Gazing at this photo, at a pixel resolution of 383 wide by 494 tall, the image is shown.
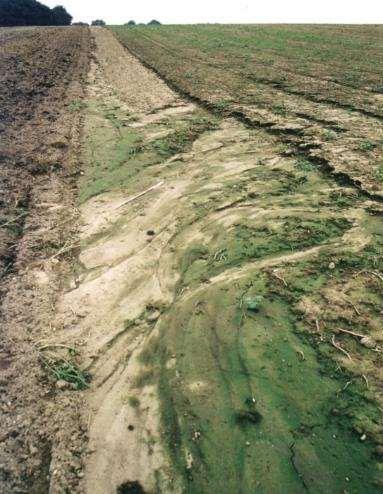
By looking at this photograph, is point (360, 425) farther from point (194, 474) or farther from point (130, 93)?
point (130, 93)

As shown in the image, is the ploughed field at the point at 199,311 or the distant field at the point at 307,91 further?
the distant field at the point at 307,91

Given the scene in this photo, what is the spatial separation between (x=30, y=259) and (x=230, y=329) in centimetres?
235

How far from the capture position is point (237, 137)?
22.1ft

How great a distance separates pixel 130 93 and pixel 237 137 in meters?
5.00

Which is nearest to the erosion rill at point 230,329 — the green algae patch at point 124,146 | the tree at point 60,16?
the green algae patch at point 124,146

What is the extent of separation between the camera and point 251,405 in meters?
2.59

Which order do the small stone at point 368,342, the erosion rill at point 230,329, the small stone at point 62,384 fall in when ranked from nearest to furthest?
the erosion rill at point 230,329, the small stone at point 368,342, the small stone at point 62,384

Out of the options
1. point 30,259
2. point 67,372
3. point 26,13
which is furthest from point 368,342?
point 26,13

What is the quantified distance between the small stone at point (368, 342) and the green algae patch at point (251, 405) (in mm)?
340

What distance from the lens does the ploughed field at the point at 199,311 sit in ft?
7.93

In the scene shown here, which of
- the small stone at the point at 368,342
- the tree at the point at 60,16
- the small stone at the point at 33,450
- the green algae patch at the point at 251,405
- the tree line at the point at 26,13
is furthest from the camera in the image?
the tree at the point at 60,16

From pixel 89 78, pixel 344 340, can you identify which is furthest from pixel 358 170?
pixel 89 78

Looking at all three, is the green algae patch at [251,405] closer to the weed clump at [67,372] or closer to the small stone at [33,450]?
the weed clump at [67,372]

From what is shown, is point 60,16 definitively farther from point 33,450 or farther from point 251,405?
point 251,405
